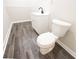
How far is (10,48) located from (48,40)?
0.98 metres

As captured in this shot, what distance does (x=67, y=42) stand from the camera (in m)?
2.49

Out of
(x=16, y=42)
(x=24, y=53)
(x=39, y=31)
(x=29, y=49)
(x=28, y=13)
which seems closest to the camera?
(x=24, y=53)

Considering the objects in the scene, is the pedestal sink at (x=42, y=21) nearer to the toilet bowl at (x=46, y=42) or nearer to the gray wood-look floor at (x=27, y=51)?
the gray wood-look floor at (x=27, y=51)

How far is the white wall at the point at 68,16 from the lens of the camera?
7.22 feet

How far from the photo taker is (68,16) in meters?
2.34

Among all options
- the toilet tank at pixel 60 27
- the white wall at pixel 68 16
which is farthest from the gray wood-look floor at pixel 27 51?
the toilet tank at pixel 60 27

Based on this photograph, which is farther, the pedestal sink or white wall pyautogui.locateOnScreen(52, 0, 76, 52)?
the pedestal sink

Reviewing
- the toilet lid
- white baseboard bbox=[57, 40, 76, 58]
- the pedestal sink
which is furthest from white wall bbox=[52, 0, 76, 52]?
the pedestal sink

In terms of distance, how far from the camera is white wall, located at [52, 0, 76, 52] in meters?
2.20

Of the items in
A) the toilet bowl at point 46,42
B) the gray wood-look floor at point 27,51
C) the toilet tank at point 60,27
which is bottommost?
the gray wood-look floor at point 27,51

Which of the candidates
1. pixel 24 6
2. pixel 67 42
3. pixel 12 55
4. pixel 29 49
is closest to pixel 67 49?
pixel 67 42

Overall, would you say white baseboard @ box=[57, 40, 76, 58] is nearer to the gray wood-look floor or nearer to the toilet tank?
the gray wood-look floor

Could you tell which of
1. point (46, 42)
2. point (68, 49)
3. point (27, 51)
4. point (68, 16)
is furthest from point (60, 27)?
point (27, 51)

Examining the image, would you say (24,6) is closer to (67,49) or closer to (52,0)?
(52,0)
